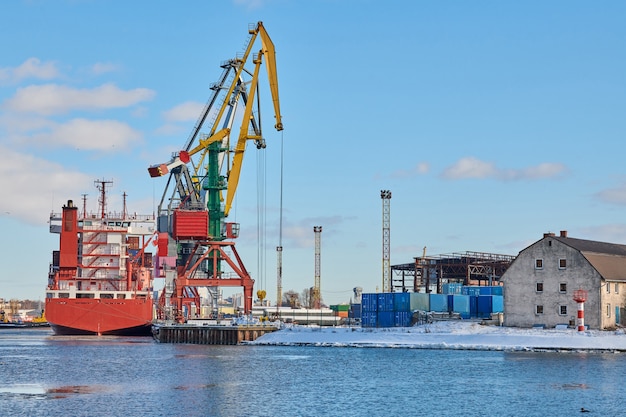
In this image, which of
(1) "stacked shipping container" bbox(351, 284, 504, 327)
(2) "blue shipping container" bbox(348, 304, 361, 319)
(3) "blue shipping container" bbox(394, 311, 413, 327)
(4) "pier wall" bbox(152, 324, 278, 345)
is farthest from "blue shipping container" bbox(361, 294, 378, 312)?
(2) "blue shipping container" bbox(348, 304, 361, 319)

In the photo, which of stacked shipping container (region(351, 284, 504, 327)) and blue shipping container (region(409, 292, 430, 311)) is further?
stacked shipping container (region(351, 284, 504, 327))

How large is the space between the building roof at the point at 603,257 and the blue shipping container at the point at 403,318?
1868 cm

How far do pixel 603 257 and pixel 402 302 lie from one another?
74.0 ft

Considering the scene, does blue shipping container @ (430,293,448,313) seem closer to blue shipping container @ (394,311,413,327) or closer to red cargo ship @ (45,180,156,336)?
blue shipping container @ (394,311,413,327)

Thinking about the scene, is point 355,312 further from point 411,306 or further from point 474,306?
point 411,306

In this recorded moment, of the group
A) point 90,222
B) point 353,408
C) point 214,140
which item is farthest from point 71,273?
point 353,408

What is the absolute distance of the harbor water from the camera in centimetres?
4644

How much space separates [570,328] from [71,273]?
72067 mm

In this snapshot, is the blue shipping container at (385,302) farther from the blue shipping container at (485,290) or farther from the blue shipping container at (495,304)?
the blue shipping container at (485,290)

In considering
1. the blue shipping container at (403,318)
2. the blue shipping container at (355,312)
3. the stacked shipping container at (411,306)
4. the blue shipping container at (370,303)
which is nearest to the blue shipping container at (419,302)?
the stacked shipping container at (411,306)

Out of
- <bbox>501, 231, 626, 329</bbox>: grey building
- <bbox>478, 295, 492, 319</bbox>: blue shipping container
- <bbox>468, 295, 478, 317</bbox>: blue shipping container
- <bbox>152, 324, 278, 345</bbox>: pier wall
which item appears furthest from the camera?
<bbox>468, 295, 478, 317</bbox>: blue shipping container

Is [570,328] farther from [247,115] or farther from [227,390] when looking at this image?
[247,115]

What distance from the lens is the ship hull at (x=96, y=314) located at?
125750 millimetres

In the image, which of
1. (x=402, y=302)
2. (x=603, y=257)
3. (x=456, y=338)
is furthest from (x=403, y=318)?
(x=603, y=257)
